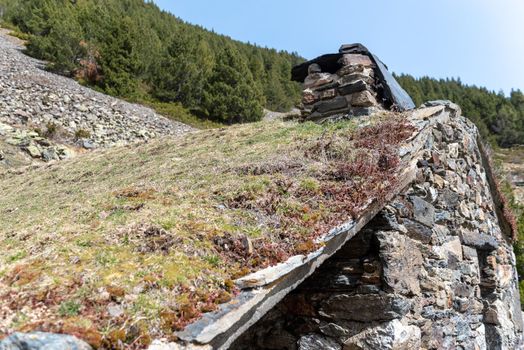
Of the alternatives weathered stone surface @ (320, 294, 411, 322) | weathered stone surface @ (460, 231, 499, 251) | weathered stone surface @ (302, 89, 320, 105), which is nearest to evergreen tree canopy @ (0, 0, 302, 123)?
weathered stone surface @ (302, 89, 320, 105)

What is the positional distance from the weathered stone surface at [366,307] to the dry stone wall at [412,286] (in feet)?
0.03

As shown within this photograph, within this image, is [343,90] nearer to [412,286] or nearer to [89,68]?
[412,286]

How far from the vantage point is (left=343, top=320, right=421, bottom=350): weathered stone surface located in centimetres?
413

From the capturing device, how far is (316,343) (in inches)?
176

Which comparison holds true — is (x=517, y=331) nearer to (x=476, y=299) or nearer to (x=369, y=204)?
(x=476, y=299)

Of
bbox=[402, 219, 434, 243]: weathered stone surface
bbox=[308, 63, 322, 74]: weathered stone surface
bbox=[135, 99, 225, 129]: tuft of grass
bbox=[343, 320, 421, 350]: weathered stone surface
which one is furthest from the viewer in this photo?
bbox=[135, 99, 225, 129]: tuft of grass

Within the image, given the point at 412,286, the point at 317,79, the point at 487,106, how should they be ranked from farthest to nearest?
the point at 487,106, the point at 317,79, the point at 412,286

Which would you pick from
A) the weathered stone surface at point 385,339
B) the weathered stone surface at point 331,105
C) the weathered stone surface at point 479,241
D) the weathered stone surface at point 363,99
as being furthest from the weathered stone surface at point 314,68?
the weathered stone surface at point 385,339

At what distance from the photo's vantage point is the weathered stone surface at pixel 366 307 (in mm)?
4277

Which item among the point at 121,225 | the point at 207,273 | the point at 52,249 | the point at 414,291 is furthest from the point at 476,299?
the point at 52,249

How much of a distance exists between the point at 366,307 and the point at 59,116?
23268 mm

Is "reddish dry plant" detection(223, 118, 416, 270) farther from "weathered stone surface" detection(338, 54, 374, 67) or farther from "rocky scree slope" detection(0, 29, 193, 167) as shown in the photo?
"rocky scree slope" detection(0, 29, 193, 167)

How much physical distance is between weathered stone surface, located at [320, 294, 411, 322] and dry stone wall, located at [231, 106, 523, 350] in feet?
0.03

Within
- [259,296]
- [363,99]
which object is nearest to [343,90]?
[363,99]
